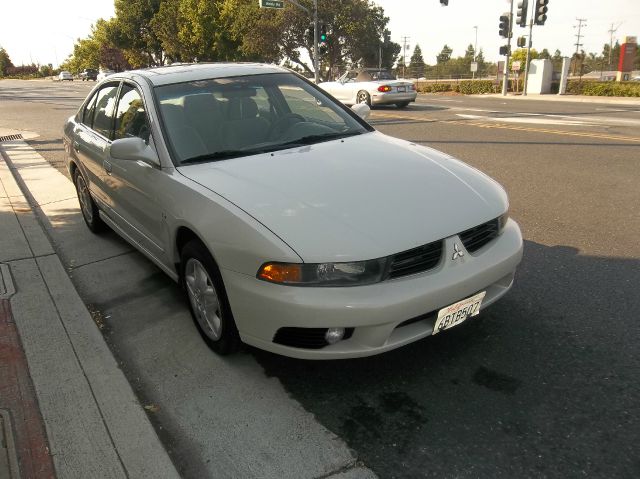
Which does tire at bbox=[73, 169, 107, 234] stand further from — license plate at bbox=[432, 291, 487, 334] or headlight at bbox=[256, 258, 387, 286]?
license plate at bbox=[432, 291, 487, 334]

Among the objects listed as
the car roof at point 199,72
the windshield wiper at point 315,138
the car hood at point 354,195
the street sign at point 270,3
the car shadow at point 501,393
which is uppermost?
the street sign at point 270,3

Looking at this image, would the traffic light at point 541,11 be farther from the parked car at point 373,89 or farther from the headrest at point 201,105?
the headrest at point 201,105

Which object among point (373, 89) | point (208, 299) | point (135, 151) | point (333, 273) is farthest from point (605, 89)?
point (333, 273)

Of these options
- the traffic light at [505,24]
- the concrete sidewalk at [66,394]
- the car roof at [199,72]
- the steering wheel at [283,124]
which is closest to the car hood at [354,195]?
the steering wheel at [283,124]

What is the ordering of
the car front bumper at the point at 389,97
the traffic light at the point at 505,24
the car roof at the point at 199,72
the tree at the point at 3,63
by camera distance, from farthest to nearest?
the tree at the point at 3,63, the traffic light at the point at 505,24, the car front bumper at the point at 389,97, the car roof at the point at 199,72

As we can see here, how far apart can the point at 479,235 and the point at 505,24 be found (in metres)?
29.3

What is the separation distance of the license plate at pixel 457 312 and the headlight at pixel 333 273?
0.42 metres

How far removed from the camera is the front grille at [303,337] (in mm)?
2600

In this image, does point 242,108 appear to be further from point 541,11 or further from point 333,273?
point 541,11

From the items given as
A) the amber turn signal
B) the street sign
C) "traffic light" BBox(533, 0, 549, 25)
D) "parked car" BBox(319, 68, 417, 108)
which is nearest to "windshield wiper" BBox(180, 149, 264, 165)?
the amber turn signal

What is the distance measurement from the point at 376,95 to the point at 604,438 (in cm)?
1758

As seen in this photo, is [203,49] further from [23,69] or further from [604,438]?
[23,69]

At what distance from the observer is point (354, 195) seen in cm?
288

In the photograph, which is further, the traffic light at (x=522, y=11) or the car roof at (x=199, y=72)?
the traffic light at (x=522, y=11)
